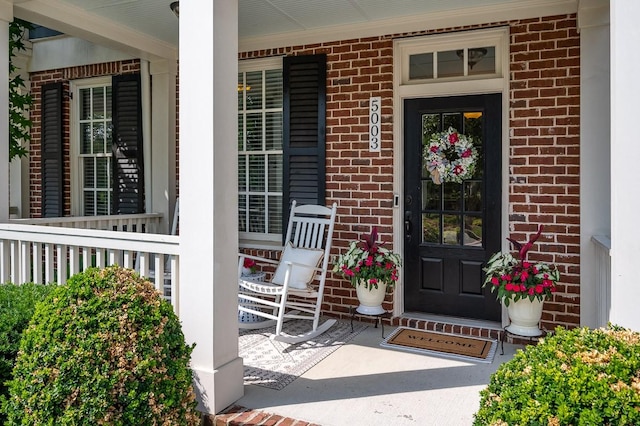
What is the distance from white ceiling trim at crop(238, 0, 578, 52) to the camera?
13.1 ft

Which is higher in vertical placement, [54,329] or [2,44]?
Result: [2,44]

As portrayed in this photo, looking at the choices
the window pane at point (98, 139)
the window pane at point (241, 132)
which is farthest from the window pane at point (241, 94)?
the window pane at point (98, 139)

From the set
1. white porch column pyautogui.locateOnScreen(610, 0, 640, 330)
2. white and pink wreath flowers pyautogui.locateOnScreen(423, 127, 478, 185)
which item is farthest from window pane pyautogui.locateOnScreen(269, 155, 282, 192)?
white porch column pyautogui.locateOnScreen(610, 0, 640, 330)

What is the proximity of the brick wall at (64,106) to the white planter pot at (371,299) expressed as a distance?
12.0 feet

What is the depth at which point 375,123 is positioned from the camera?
462 cm

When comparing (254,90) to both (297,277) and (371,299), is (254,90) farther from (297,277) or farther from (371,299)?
(371,299)

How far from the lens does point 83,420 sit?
2031 mm

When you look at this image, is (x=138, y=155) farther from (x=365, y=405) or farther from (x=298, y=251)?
(x=365, y=405)

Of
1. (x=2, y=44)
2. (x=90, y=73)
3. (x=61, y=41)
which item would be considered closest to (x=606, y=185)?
(x=2, y=44)

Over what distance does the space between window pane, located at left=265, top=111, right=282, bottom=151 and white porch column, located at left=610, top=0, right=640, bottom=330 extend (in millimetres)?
3453

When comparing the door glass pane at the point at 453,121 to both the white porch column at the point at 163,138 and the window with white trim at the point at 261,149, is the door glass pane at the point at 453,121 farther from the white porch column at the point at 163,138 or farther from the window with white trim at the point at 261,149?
the white porch column at the point at 163,138

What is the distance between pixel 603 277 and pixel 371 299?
1722 millimetres

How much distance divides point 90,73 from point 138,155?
134 centimetres

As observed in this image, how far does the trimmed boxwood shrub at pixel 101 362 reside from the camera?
2.07 meters
